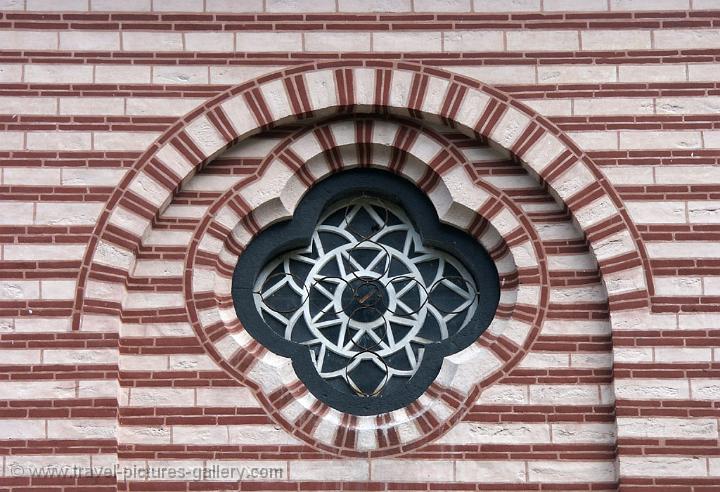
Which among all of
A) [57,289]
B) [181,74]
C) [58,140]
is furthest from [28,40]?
[57,289]

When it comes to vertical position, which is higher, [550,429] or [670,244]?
[670,244]

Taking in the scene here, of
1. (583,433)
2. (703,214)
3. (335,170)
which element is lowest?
(583,433)

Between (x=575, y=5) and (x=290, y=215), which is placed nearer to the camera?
(x=290, y=215)

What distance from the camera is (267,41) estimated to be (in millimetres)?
16422

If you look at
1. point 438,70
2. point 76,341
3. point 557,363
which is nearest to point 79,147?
point 76,341

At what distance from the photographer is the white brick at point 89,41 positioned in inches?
643

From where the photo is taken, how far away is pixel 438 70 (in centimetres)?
1636

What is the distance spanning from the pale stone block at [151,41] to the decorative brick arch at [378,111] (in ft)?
1.86

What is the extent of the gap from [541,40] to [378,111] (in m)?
1.37

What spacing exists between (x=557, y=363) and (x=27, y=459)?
12.9 feet

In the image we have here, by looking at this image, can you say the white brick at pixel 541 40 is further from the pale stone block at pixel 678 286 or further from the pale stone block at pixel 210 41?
the pale stone block at pixel 210 41

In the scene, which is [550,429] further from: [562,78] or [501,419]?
[562,78]

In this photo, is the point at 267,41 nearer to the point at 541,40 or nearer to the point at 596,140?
the point at 541,40

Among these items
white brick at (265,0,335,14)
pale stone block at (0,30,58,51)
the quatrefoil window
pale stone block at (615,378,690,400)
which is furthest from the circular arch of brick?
pale stone block at (0,30,58,51)
